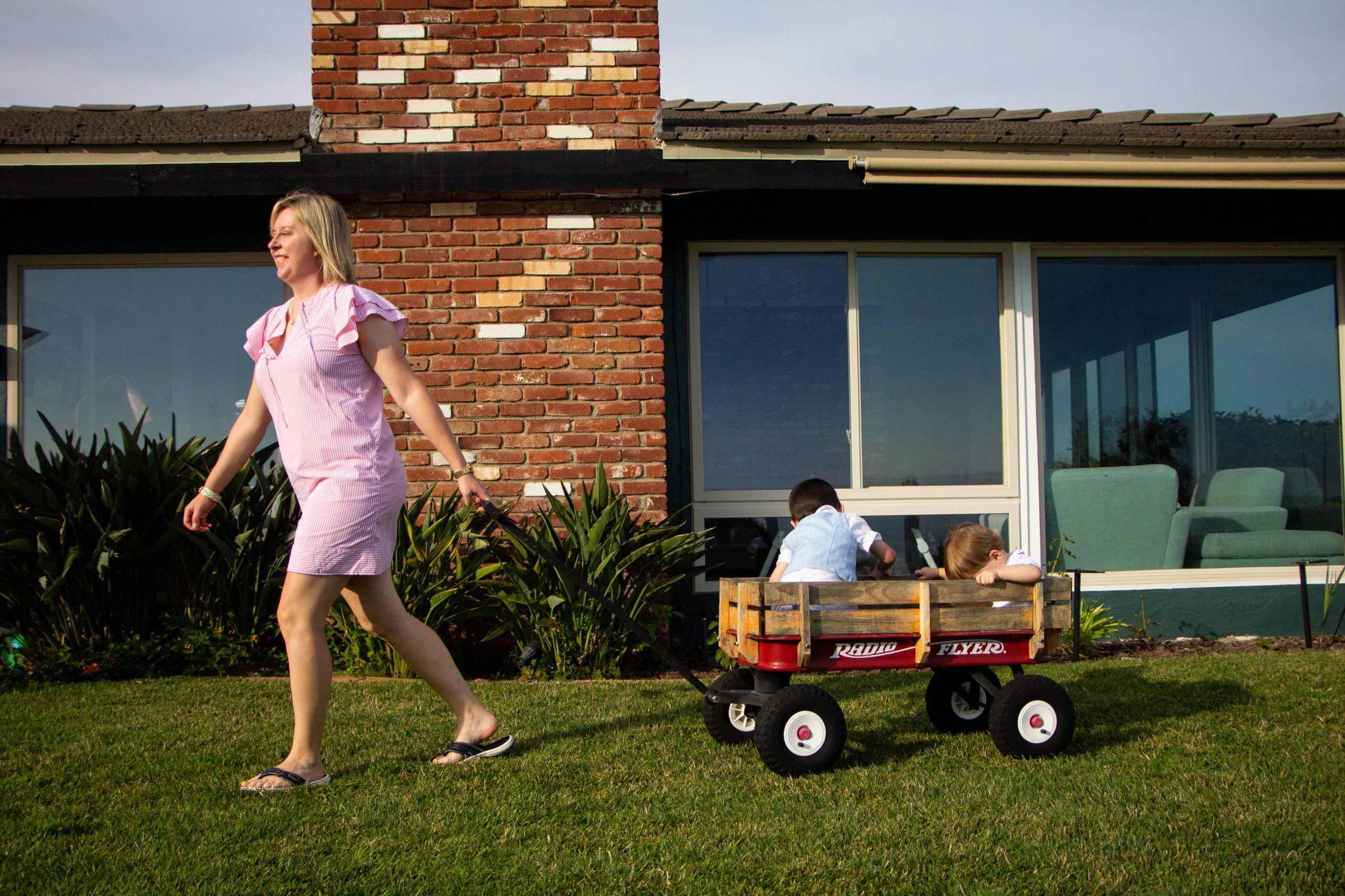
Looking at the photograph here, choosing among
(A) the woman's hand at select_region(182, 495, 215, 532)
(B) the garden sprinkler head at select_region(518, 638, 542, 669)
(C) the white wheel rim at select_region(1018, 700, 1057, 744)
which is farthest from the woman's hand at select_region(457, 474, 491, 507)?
(B) the garden sprinkler head at select_region(518, 638, 542, 669)

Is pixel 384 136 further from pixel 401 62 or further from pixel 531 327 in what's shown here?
pixel 531 327

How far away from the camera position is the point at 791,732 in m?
3.04

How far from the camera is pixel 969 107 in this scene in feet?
20.4

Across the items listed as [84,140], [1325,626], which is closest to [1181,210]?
[1325,626]

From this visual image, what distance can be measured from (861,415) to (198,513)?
13.7 feet

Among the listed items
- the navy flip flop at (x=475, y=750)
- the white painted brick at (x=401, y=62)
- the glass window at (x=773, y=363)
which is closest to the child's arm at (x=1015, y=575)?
the navy flip flop at (x=475, y=750)

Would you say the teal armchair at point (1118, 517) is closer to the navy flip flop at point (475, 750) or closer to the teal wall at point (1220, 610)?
the teal wall at point (1220, 610)

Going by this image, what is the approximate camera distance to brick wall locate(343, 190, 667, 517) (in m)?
5.45

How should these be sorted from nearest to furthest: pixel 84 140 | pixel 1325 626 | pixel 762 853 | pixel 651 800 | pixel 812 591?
pixel 762 853 → pixel 651 800 → pixel 812 591 → pixel 84 140 → pixel 1325 626

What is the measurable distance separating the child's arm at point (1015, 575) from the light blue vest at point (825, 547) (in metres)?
0.48

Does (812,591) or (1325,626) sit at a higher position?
(812,591)

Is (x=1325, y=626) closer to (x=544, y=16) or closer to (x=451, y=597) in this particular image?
(x=451, y=597)

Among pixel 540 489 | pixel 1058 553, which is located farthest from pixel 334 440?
pixel 1058 553

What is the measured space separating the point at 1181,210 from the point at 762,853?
5.69 meters
